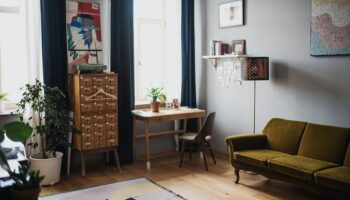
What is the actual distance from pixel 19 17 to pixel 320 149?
3.76m

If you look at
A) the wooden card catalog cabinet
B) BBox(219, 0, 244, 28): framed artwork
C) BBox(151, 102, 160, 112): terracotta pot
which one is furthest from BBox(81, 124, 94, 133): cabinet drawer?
BBox(219, 0, 244, 28): framed artwork

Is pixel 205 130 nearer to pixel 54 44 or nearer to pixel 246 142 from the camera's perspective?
pixel 246 142

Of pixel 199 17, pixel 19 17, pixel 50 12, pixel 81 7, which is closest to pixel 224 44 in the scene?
pixel 199 17

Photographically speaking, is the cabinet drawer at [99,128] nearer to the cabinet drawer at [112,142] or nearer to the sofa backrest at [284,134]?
the cabinet drawer at [112,142]

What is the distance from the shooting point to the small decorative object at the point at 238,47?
16.6ft

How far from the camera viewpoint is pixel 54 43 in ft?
14.6

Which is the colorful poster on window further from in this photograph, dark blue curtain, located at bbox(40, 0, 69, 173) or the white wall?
the white wall

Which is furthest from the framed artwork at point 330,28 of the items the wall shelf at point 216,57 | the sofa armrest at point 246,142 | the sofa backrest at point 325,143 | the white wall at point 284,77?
the sofa armrest at point 246,142

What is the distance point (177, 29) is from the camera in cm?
570

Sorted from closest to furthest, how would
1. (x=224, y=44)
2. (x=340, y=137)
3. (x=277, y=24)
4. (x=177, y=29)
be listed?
(x=340, y=137) < (x=277, y=24) < (x=224, y=44) < (x=177, y=29)

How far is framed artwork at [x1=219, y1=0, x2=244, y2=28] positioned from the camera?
5086 millimetres

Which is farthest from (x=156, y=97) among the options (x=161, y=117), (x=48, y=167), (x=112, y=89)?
(x=48, y=167)

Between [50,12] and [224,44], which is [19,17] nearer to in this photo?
[50,12]

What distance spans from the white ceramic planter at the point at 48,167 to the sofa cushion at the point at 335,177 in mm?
2801
